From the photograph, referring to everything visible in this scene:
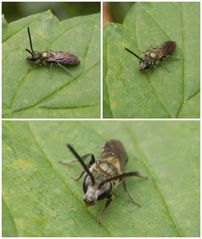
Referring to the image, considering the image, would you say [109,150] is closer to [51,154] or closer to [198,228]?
[51,154]

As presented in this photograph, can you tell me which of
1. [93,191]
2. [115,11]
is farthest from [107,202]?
[115,11]

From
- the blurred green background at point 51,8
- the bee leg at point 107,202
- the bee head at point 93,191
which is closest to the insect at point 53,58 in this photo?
the blurred green background at point 51,8

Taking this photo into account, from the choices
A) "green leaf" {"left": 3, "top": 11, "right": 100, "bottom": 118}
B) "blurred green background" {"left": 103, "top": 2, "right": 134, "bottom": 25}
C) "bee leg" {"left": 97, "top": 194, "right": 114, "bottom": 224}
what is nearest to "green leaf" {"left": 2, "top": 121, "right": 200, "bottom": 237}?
"bee leg" {"left": 97, "top": 194, "right": 114, "bottom": 224}

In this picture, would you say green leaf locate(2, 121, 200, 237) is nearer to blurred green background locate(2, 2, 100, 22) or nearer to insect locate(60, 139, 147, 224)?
insect locate(60, 139, 147, 224)

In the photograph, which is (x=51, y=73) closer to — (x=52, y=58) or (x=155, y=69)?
(x=52, y=58)

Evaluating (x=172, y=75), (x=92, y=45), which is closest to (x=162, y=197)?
(x=172, y=75)
